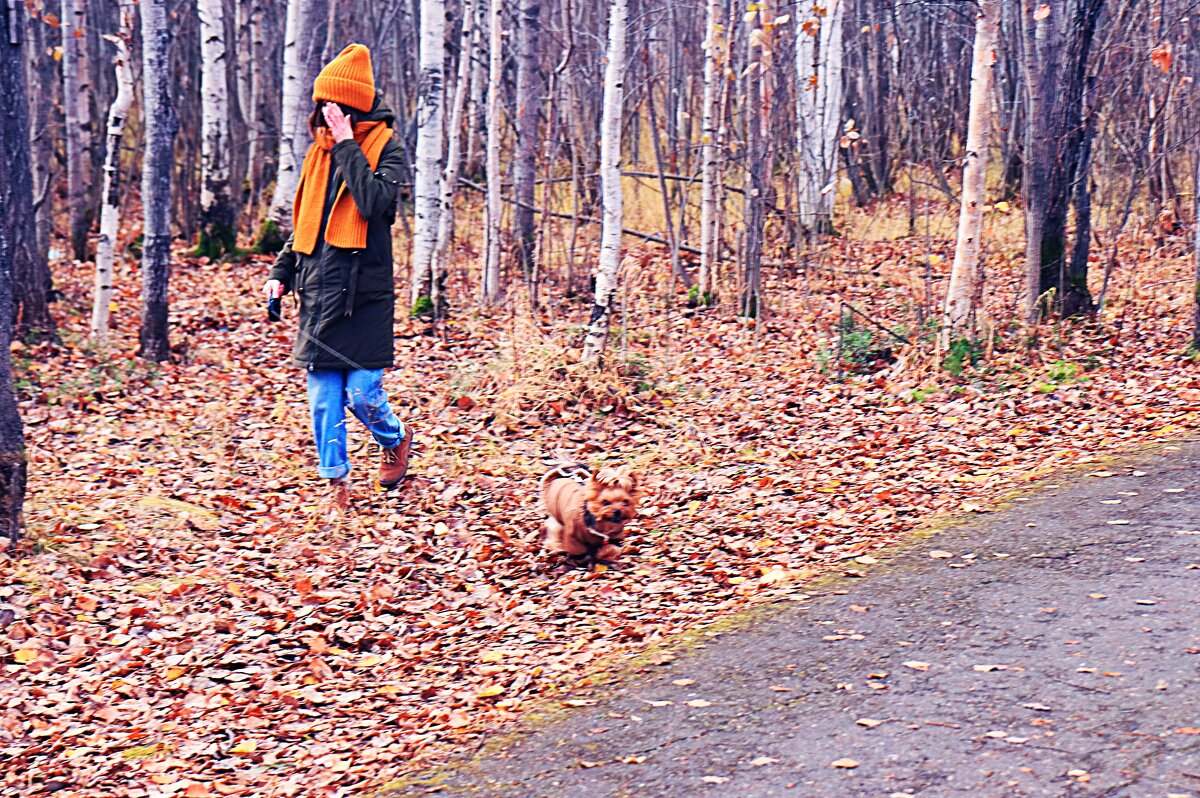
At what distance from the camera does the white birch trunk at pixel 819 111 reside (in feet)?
46.7

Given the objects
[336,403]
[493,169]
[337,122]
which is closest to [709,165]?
[493,169]

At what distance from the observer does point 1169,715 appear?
368 centimetres

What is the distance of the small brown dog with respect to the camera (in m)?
5.69

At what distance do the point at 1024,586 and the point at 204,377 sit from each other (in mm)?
7702

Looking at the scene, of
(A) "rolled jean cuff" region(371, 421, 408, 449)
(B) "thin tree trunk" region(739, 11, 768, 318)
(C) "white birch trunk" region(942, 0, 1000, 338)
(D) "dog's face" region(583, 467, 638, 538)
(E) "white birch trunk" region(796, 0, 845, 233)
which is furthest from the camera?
(E) "white birch trunk" region(796, 0, 845, 233)

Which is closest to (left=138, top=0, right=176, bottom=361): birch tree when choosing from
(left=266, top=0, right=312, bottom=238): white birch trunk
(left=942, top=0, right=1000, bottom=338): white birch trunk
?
(left=266, top=0, right=312, bottom=238): white birch trunk

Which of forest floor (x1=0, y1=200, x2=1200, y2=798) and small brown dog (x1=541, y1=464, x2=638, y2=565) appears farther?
small brown dog (x1=541, y1=464, x2=638, y2=565)

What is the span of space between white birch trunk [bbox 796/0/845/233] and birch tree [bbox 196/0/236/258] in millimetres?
→ 7508

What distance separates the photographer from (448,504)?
6.93m

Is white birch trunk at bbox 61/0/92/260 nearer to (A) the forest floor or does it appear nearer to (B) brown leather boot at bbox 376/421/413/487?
(A) the forest floor

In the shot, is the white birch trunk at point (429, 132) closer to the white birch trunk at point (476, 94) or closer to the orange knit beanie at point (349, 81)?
the white birch trunk at point (476, 94)

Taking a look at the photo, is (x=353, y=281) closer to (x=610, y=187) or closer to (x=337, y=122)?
(x=337, y=122)

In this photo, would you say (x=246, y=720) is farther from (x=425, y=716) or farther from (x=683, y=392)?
(x=683, y=392)

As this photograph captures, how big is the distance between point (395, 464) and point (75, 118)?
10795mm
